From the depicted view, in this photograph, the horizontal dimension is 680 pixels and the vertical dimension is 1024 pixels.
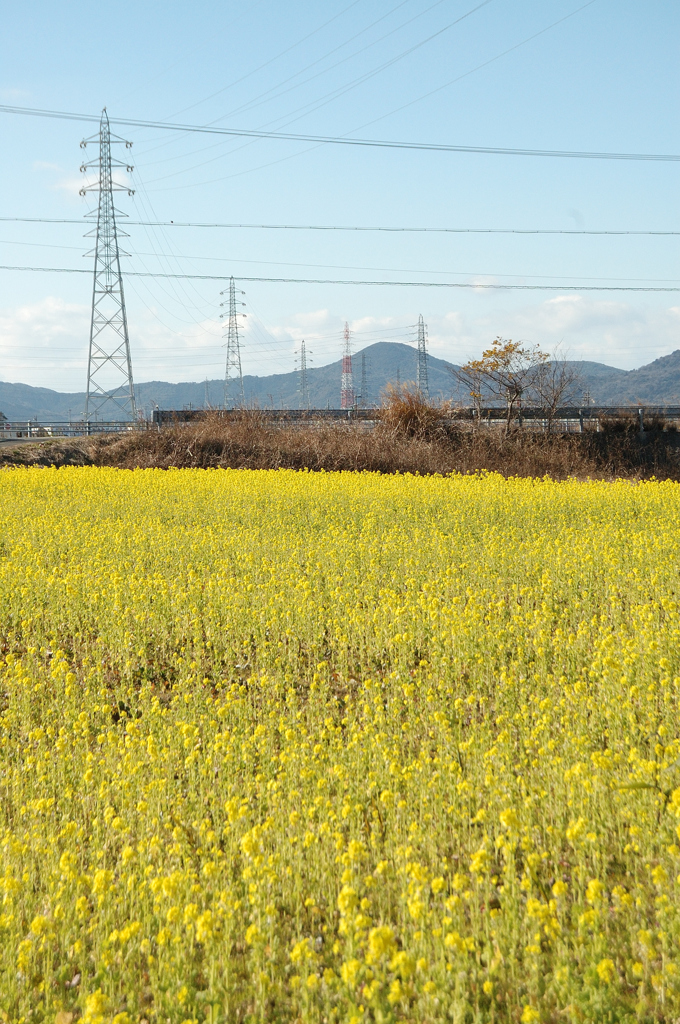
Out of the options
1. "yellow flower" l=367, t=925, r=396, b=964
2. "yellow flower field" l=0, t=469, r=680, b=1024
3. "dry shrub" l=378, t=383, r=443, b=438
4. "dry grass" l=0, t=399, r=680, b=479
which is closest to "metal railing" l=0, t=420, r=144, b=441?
"dry grass" l=0, t=399, r=680, b=479

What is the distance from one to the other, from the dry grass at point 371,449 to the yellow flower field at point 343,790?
16.2m

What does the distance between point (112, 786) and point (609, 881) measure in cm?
264

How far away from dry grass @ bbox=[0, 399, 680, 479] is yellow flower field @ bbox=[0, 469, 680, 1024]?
1625 centimetres

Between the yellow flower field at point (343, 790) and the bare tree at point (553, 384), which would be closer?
the yellow flower field at point (343, 790)

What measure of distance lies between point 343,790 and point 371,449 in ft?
73.9

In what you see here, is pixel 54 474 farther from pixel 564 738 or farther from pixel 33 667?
pixel 564 738

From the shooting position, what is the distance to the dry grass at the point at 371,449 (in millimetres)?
26438

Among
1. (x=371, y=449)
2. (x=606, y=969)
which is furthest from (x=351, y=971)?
(x=371, y=449)

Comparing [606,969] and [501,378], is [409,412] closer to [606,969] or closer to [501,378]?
[501,378]

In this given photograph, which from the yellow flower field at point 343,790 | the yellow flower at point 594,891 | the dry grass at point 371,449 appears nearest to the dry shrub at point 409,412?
the dry grass at point 371,449

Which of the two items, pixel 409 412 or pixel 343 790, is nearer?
pixel 343 790

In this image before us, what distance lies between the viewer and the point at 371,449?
2642cm

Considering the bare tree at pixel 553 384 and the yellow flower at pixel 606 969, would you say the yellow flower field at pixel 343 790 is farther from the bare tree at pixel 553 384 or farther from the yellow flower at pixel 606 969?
the bare tree at pixel 553 384

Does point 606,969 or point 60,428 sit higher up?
point 60,428
